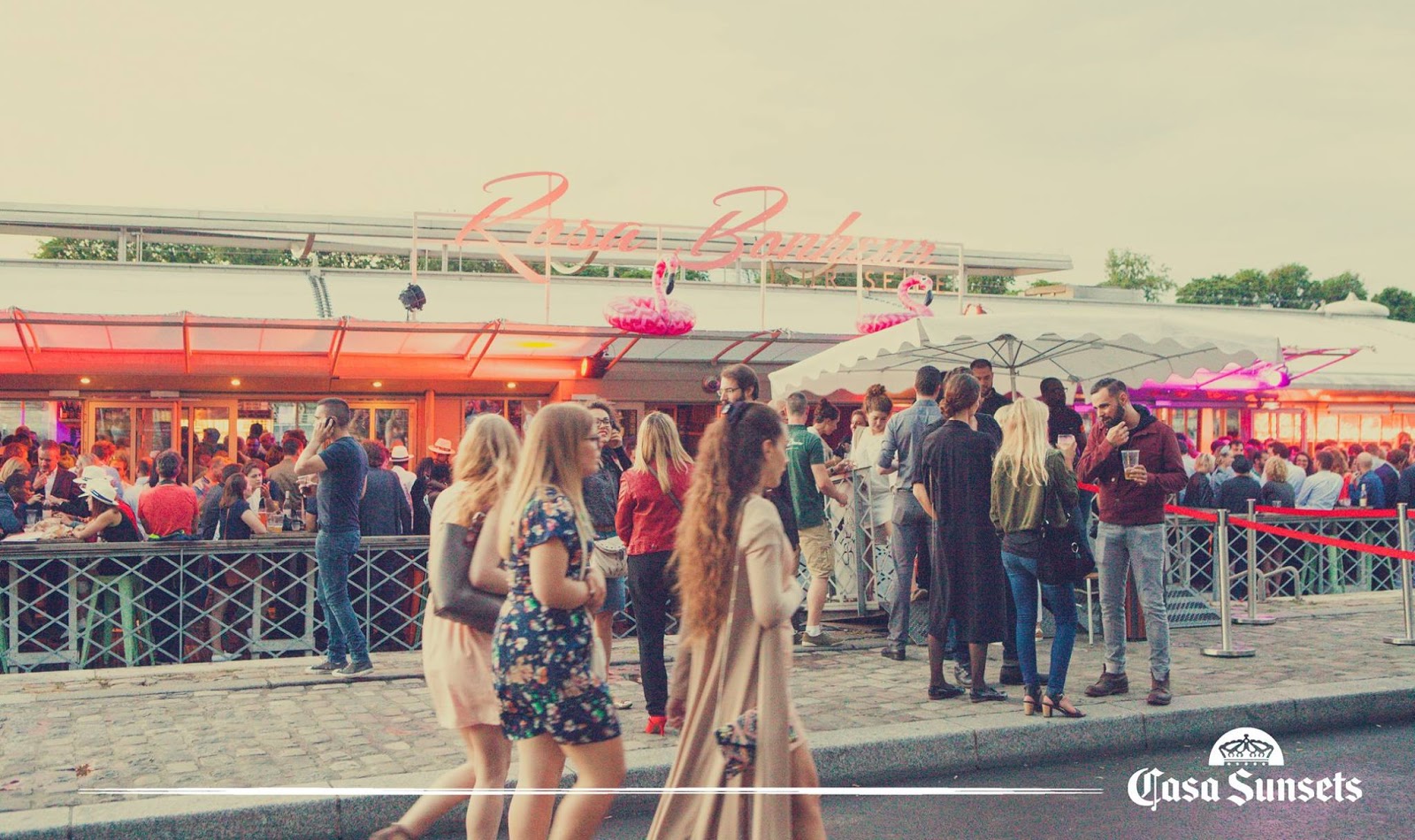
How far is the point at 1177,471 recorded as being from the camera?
684 cm

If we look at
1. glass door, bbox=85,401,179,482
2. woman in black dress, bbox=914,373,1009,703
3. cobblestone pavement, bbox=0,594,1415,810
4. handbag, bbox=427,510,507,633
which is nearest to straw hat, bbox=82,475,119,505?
cobblestone pavement, bbox=0,594,1415,810

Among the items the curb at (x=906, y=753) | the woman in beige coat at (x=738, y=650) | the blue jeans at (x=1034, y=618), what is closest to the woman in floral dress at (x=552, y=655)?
the woman in beige coat at (x=738, y=650)

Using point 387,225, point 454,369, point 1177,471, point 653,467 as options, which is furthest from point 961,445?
point 387,225

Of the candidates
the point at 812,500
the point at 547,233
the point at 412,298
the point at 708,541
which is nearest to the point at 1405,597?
the point at 812,500

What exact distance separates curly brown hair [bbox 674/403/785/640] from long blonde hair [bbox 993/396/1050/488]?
10.2 ft

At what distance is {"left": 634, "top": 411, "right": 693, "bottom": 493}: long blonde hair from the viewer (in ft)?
21.0

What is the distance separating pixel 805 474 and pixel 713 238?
1071 cm

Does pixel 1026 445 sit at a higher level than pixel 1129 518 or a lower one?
higher

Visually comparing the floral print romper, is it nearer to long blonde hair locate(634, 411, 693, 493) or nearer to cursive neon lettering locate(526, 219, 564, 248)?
long blonde hair locate(634, 411, 693, 493)

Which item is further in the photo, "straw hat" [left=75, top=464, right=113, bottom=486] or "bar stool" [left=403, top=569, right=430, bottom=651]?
"bar stool" [left=403, top=569, right=430, bottom=651]

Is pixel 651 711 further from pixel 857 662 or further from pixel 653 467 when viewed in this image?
pixel 857 662

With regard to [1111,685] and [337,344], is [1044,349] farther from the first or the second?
[337,344]

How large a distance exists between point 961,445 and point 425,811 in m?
3.94

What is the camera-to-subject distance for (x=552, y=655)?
3635 millimetres
